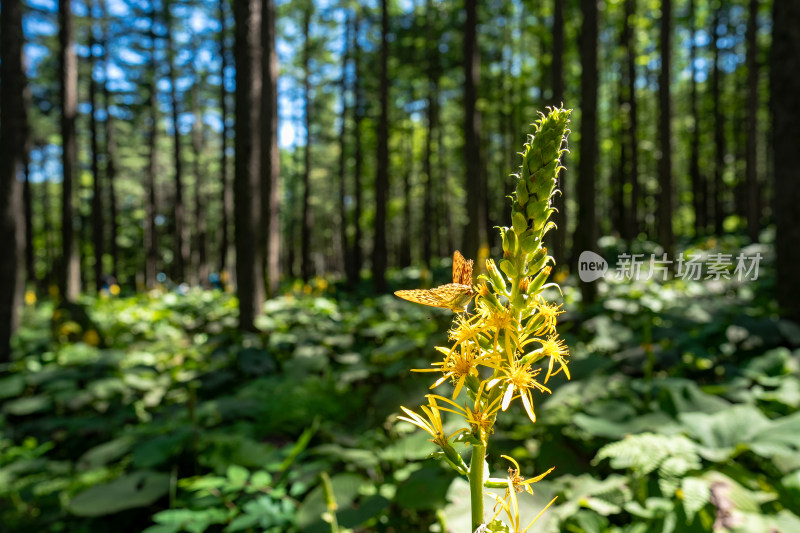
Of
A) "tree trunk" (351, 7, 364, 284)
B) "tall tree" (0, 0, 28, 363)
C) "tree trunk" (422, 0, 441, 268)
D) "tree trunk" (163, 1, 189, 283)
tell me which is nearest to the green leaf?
"tall tree" (0, 0, 28, 363)

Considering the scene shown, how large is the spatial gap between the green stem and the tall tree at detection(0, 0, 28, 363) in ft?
32.5

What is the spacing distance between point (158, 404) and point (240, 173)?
13.0 feet

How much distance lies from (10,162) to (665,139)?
13.6 meters

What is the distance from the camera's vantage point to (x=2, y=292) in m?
8.04

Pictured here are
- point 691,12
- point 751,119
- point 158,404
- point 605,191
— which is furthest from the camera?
point 605,191

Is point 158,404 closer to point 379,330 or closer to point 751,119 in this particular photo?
point 379,330

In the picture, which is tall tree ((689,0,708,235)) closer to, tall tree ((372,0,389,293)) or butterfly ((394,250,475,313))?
tall tree ((372,0,389,293))

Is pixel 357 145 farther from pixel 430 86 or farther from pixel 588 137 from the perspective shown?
pixel 588 137

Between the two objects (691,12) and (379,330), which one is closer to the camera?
(379,330)

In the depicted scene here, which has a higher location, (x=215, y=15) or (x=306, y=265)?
(x=215, y=15)

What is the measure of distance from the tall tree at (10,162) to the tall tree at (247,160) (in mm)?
3747

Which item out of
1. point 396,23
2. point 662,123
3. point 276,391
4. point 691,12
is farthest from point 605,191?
point 276,391

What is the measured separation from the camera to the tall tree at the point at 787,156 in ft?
19.0

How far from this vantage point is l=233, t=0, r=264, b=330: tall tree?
306 inches
